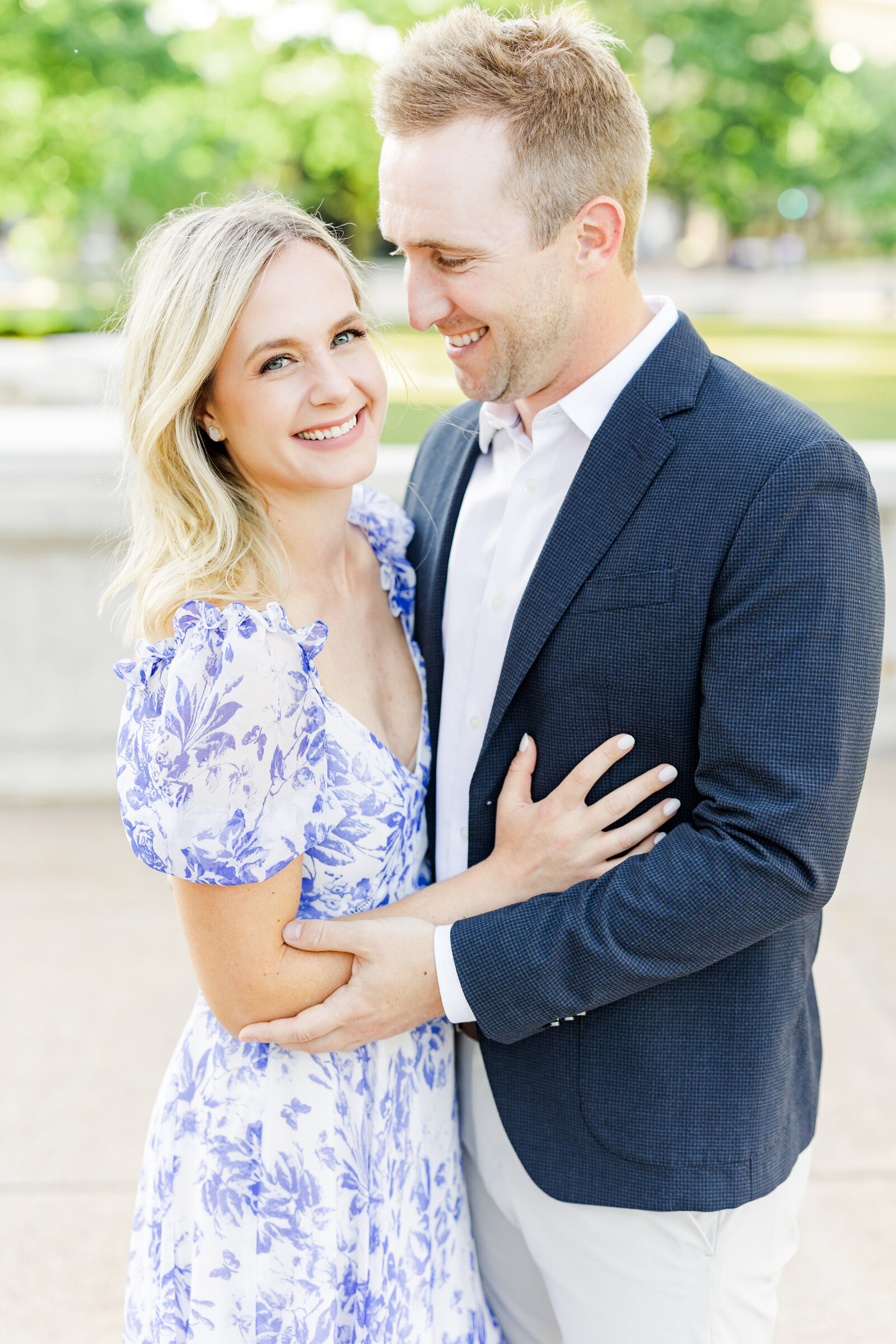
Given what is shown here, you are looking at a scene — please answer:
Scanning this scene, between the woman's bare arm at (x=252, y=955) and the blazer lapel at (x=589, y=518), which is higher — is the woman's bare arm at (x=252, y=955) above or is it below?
below

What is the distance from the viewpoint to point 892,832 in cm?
516

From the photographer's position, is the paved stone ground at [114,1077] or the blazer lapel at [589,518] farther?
the paved stone ground at [114,1077]

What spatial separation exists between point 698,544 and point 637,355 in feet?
1.52

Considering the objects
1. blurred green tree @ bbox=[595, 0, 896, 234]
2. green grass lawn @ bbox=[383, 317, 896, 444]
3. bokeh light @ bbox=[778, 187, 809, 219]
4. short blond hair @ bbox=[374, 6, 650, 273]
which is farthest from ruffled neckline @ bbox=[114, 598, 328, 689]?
bokeh light @ bbox=[778, 187, 809, 219]

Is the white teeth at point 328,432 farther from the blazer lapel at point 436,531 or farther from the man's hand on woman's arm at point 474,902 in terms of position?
the man's hand on woman's arm at point 474,902

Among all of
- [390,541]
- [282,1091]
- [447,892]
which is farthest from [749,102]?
[282,1091]

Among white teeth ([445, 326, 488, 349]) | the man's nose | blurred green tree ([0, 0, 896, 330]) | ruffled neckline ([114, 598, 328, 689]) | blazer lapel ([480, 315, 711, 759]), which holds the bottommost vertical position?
ruffled neckline ([114, 598, 328, 689])

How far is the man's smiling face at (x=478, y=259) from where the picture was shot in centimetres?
205

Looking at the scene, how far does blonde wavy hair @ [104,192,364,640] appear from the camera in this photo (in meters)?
2.00

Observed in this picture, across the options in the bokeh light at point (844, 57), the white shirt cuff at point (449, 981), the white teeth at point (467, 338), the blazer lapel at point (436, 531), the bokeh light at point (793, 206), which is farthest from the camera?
the bokeh light at point (793, 206)

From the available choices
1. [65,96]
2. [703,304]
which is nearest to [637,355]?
[65,96]

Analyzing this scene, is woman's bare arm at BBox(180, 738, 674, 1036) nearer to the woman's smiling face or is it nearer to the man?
the man

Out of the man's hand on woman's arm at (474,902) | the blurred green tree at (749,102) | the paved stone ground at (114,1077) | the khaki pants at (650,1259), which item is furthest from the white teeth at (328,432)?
the blurred green tree at (749,102)

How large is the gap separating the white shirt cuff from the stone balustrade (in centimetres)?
331
